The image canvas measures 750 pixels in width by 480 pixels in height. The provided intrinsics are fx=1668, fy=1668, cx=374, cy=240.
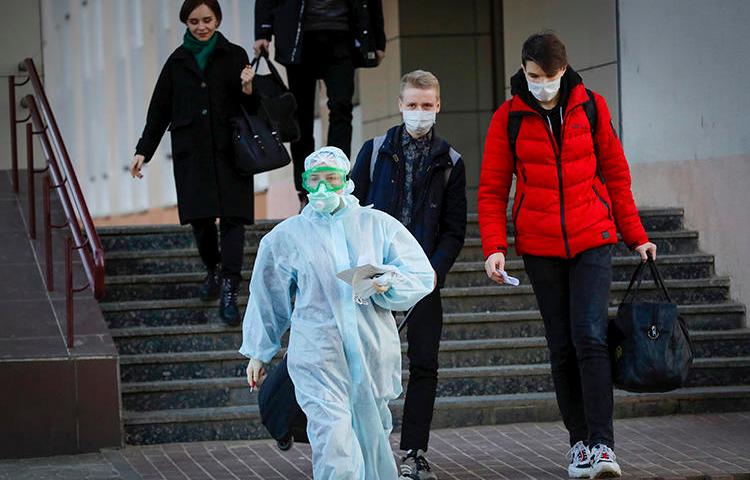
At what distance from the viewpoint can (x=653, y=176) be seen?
12.6 metres

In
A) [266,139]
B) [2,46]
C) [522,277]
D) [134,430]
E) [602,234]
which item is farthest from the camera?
[2,46]

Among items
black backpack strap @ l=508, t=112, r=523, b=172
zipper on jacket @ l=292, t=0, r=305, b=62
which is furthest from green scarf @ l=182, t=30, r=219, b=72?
black backpack strap @ l=508, t=112, r=523, b=172

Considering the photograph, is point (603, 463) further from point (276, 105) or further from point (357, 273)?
point (276, 105)

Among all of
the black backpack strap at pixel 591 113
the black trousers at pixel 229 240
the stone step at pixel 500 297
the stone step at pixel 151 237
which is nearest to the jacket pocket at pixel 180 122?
the black trousers at pixel 229 240

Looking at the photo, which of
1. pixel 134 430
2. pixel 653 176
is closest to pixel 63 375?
pixel 134 430

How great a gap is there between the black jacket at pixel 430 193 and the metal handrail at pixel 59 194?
2.19 meters

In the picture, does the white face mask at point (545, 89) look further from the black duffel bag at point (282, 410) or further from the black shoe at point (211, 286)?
the black shoe at point (211, 286)

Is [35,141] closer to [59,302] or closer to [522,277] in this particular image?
[59,302]

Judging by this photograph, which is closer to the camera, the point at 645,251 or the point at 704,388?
the point at 645,251

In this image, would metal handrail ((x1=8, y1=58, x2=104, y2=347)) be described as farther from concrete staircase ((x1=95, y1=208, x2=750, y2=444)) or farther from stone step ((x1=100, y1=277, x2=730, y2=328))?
concrete staircase ((x1=95, y1=208, x2=750, y2=444))

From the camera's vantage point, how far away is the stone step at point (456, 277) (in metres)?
10.8

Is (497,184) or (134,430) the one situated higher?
(497,184)

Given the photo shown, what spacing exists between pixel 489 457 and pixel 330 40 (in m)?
3.34

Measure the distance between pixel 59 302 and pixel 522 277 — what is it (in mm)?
3079
